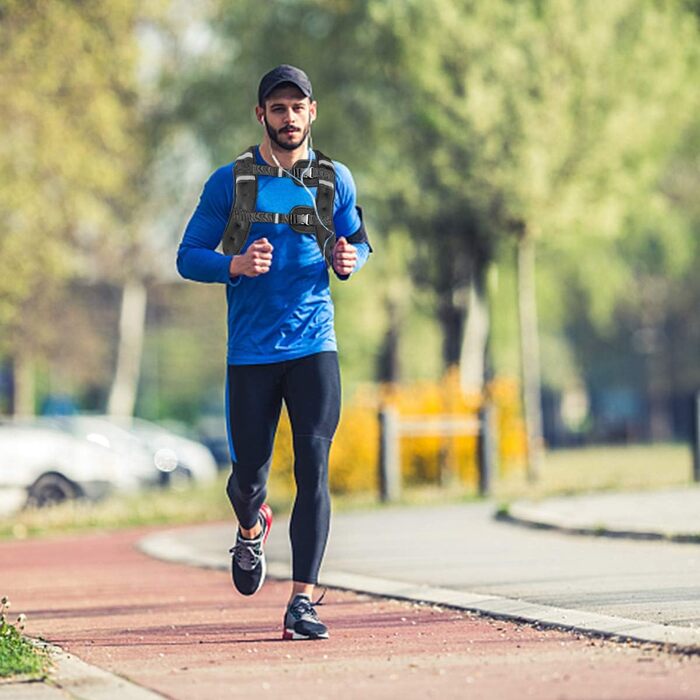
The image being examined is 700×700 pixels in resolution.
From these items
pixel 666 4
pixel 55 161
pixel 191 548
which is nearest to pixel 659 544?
pixel 191 548

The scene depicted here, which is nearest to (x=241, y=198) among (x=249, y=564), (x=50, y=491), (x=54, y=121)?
(x=249, y=564)

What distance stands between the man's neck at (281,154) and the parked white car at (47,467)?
15.5 metres

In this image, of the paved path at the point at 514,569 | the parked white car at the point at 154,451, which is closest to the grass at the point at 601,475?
the paved path at the point at 514,569

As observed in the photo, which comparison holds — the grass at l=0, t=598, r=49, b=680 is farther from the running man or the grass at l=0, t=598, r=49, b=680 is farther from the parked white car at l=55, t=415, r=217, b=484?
the parked white car at l=55, t=415, r=217, b=484

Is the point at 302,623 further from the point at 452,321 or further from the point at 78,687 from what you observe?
the point at 452,321

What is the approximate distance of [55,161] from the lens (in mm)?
28281

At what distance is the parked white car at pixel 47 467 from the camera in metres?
22.4

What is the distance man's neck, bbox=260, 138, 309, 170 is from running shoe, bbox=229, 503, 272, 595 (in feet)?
4.71

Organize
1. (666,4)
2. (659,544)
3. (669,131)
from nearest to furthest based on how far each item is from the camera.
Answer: (659,544) < (666,4) < (669,131)

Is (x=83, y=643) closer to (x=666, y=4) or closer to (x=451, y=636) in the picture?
(x=451, y=636)

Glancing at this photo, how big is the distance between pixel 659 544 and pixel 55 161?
18.5 m

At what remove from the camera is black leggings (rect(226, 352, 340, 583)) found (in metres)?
7.09

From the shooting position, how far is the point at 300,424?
712 centimetres

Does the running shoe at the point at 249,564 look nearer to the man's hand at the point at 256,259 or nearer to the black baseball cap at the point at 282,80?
the man's hand at the point at 256,259
